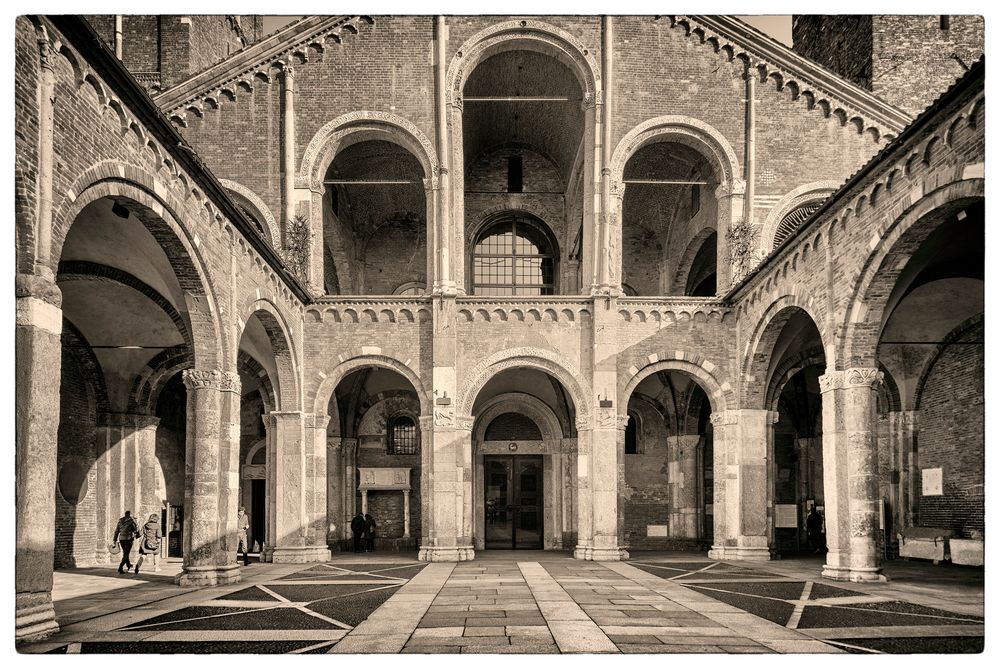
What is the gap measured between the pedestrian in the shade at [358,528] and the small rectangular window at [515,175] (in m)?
10.9

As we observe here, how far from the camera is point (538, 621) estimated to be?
10.5 metres

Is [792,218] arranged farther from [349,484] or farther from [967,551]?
[349,484]

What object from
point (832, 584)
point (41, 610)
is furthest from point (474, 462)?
point (41, 610)

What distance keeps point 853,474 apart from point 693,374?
6.81m

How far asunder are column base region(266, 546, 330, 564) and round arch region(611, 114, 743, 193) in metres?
11.2

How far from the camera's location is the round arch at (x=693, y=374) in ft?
69.3

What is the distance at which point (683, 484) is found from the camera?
26.0 metres

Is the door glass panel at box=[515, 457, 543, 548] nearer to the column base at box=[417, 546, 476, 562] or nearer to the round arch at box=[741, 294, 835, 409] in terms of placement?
the column base at box=[417, 546, 476, 562]

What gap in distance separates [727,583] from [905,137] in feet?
25.2

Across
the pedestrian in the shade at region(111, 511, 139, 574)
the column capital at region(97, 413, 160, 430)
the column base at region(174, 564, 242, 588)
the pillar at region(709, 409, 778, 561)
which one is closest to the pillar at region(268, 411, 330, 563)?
the pedestrian in the shade at region(111, 511, 139, 574)

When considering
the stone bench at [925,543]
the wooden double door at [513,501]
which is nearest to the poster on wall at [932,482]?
the stone bench at [925,543]

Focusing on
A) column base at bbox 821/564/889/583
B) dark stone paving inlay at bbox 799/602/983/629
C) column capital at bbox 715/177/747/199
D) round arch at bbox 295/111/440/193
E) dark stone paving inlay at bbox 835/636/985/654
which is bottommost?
column base at bbox 821/564/889/583

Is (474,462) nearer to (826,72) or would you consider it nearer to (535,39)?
(535,39)

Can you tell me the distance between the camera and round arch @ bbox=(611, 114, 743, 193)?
22.0 meters
